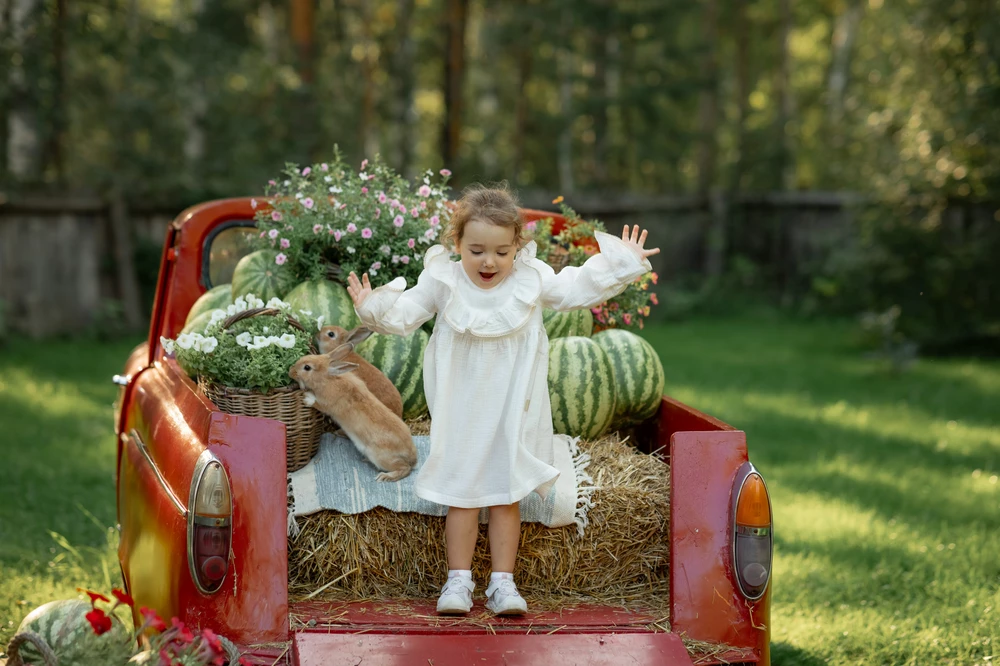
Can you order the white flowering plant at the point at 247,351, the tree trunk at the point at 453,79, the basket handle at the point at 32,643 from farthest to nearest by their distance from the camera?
the tree trunk at the point at 453,79
the white flowering plant at the point at 247,351
the basket handle at the point at 32,643

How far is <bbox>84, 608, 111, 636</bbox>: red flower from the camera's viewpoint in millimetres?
2793

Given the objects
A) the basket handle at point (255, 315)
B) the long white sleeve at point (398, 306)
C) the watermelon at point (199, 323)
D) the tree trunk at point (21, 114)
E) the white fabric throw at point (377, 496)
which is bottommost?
the white fabric throw at point (377, 496)

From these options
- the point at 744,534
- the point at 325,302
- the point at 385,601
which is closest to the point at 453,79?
the point at 325,302

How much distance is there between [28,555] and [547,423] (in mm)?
3244

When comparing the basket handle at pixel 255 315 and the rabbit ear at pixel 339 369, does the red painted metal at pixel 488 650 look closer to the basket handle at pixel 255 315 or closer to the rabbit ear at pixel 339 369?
the rabbit ear at pixel 339 369

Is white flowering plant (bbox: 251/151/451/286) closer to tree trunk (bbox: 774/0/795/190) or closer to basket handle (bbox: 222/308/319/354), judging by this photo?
basket handle (bbox: 222/308/319/354)

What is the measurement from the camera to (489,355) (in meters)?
3.63

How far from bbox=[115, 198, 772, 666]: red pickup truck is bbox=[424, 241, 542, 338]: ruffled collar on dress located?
71 cm

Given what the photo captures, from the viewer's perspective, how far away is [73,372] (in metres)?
10.8

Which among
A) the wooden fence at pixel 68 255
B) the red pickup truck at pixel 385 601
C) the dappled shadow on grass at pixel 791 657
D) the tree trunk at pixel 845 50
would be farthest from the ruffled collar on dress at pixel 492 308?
the tree trunk at pixel 845 50

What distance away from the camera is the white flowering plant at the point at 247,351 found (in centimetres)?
378

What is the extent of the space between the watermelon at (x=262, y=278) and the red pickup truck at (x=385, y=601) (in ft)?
4.10

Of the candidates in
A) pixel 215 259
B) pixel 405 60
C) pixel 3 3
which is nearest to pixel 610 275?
pixel 215 259

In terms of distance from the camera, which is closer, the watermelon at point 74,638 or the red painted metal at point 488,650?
the watermelon at point 74,638
